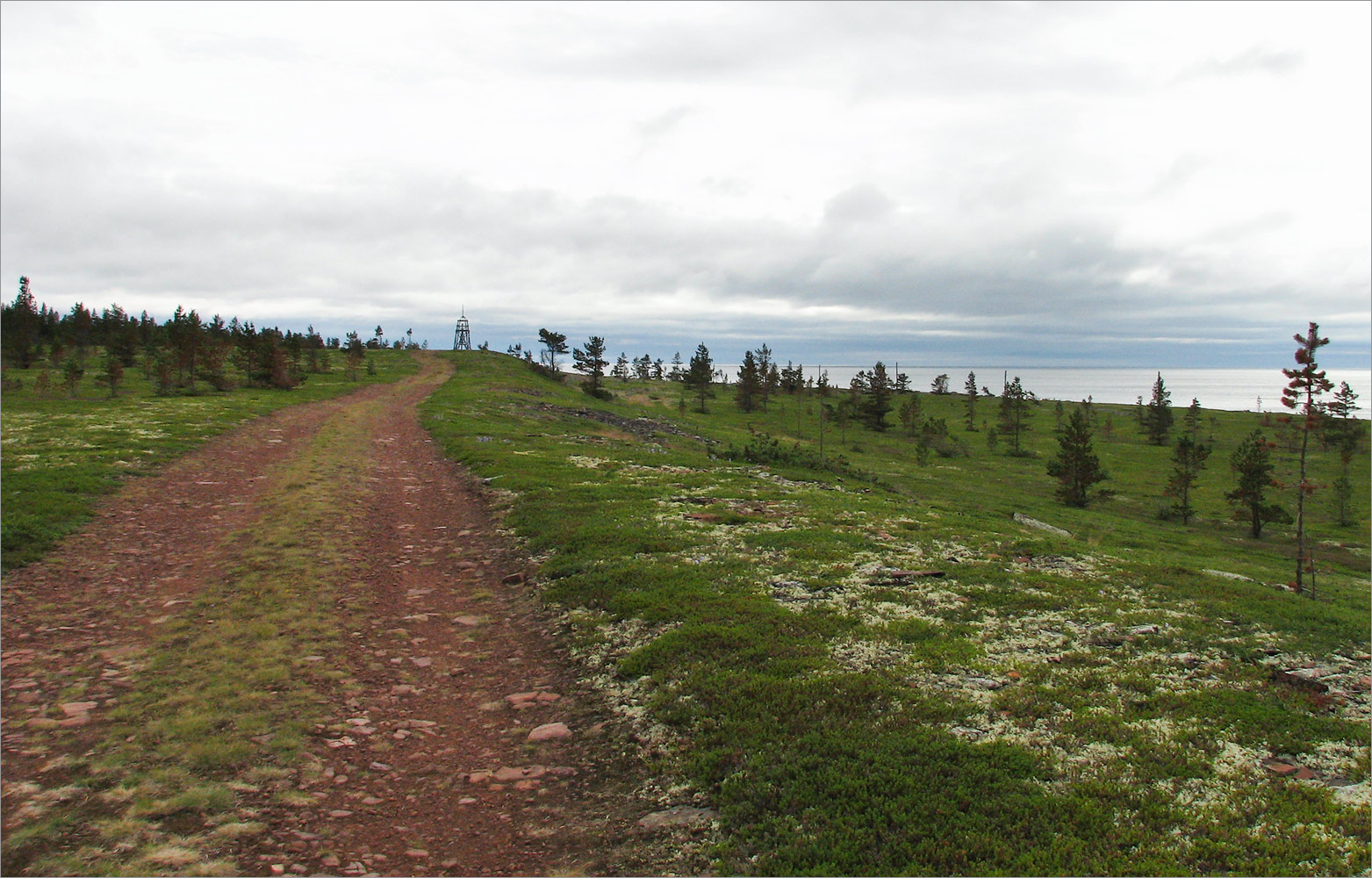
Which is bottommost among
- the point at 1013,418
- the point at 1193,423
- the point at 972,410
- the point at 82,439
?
the point at 82,439

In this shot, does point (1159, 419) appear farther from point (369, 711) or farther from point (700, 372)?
point (369, 711)

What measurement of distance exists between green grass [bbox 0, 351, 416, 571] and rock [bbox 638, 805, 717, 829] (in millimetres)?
15040

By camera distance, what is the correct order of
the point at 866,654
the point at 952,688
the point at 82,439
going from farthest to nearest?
the point at 82,439, the point at 866,654, the point at 952,688

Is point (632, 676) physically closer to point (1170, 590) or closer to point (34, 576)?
point (1170, 590)

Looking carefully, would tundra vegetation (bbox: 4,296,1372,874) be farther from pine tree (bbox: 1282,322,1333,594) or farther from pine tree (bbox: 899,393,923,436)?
pine tree (bbox: 899,393,923,436)

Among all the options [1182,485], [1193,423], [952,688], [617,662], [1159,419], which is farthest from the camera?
[1193,423]

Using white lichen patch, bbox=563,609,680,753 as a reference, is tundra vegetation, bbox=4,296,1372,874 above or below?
above

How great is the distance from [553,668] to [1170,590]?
12024mm

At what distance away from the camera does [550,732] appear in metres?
8.30

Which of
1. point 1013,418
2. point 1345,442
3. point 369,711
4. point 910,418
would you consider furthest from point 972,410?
point 369,711

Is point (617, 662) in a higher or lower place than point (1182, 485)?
lower

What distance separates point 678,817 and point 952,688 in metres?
4.16

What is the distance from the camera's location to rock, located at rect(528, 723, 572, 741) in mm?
8188

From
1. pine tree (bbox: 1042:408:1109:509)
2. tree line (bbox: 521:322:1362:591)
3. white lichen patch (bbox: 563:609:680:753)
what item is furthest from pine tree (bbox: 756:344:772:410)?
white lichen patch (bbox: 563:609:680:753)
